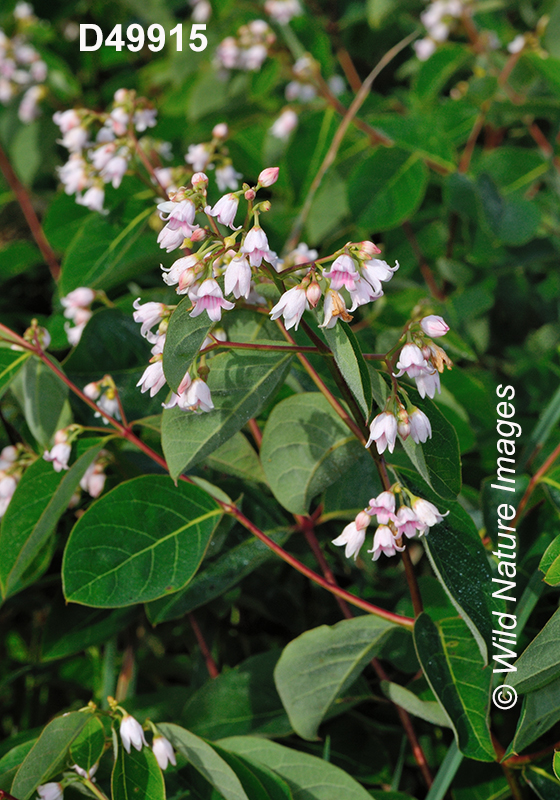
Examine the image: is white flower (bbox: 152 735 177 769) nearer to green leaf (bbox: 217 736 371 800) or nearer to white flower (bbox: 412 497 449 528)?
green leaf (bbox: 217 736 371 800)

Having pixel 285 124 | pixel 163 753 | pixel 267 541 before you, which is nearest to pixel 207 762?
pixel 163 753

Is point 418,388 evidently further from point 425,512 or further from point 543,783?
point 543,783

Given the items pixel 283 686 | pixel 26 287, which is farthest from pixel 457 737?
pixel 26 287

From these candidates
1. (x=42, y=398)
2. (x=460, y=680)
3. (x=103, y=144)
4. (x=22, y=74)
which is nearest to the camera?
(x=460, y=680)

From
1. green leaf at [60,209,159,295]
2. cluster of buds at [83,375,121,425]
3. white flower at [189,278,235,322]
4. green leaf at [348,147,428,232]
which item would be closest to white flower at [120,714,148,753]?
cluster of buds at [83,375,121,425]

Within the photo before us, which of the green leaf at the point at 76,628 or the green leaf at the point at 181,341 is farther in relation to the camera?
the green leaf at the point at 76,628

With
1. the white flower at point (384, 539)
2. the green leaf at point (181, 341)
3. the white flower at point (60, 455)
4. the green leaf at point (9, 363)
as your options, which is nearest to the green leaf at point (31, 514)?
the white flower at point (60, 455)

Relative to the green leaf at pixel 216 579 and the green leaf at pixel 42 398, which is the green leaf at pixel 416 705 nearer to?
the green leaf at pixel 216 579
